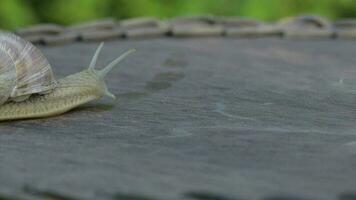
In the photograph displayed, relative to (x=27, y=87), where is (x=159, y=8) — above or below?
above

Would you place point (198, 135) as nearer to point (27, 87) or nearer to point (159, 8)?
point (27, 87)

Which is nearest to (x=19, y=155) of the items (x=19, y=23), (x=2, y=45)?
(x=2, y=45)

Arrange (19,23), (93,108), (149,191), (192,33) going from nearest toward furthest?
(149,191) → (93,108) → (192,33) → (19,23)

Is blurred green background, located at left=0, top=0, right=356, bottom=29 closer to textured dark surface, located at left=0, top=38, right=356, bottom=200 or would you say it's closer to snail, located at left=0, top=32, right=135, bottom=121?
textured dark surface, located at left=0, top=38, right=356, bottom=200

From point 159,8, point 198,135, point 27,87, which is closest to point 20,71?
point 27,87

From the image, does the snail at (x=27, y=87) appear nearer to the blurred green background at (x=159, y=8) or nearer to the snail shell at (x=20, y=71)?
the snail shell at (x=20, y=71)

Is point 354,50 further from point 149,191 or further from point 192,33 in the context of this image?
point 149,191

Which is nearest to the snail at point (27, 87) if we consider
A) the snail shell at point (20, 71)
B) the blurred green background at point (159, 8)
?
the snail shell at point (20, 71)
